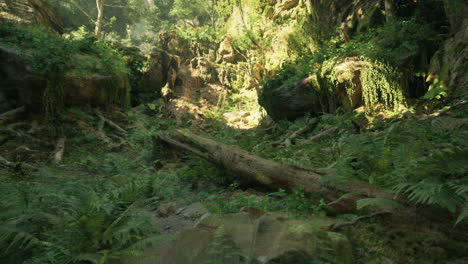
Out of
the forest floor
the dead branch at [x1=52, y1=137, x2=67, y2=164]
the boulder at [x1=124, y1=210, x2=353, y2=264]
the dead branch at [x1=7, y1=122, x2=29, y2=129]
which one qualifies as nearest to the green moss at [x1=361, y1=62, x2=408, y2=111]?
the forest floor

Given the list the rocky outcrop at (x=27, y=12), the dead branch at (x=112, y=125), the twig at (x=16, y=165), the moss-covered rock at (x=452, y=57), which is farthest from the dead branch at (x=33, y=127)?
the moss-covered rock at (x=452, y=57)

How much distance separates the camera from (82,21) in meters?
22.9

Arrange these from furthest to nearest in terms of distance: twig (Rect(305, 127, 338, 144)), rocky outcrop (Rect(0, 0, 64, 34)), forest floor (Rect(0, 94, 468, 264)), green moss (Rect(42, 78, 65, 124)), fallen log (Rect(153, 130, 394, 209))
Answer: rocky outcrop (Rect(0, 0, 64, 34)) → green moss (Rect(42, 78, 65, 124)) → twig (Rect(305, 127, 338, 144)) → fallen log (Rect(153, 130, 394, 209)) → forest floor (Rect(0, 94, 468, 264))

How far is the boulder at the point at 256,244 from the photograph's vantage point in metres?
1.66

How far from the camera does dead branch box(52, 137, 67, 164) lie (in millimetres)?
6922

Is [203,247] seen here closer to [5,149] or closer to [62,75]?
[5,149]

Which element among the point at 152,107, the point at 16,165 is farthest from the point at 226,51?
the point at 16,165

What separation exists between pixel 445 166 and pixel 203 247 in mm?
2088

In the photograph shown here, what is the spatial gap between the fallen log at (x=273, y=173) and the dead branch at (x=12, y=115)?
6194 mm

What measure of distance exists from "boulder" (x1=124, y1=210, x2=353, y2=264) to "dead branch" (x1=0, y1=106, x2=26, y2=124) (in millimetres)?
8430

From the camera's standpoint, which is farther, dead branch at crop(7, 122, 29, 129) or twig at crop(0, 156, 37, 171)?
dead branch at crop(7, 122, 29, 129)

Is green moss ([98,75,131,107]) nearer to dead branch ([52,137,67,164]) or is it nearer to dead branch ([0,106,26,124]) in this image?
dead branch ([0,106,26,124])

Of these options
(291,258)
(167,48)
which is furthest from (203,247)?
(167,48)

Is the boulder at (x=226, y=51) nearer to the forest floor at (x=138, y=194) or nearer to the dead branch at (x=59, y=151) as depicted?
the forest floor at (x=138, y=194)
